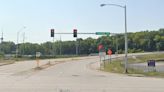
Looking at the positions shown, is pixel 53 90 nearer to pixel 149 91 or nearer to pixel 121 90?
pixel 121 90

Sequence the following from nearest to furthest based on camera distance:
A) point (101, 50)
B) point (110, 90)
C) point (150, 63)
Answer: point (110, 90), point (150, 63), point (101, 50)

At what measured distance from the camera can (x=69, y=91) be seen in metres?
20.0

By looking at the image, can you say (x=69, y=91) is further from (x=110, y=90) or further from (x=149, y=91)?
(x=149, y=91)

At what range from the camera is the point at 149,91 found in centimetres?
2092

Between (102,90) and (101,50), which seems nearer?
(102,90)

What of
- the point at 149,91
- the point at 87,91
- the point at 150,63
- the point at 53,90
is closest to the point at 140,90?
the point at 149,91

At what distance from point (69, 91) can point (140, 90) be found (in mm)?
3908

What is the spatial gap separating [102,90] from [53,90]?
2.47 m

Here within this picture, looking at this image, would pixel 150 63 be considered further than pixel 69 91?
Yes

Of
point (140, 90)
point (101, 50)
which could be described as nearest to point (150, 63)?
point (101, 50)

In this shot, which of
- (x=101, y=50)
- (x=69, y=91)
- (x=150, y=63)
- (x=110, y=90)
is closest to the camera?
(x=69, y=91)

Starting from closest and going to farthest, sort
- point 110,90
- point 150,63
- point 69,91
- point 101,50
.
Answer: point 69,91 < point 110,90 < point 150,63 < point 101,50

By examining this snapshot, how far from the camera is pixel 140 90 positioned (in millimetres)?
21531

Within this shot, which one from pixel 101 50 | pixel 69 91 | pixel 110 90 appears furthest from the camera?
pixel 101 50
